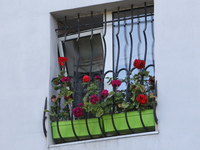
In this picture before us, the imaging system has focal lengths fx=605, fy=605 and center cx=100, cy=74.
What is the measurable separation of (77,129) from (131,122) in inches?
27.2

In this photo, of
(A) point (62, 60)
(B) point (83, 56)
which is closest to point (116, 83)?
(A) point (62, 60)

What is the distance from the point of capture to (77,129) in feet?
23.5

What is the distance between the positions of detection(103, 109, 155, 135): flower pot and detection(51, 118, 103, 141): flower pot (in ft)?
0.42

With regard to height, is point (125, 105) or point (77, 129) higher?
point (125, 105)

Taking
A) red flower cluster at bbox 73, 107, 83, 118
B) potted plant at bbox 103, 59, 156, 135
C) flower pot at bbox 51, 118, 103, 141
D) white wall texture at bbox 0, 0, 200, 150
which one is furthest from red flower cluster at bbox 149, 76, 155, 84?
red flower cluster at bbox 73, 107, 83, 118

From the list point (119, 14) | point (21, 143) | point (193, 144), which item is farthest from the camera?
point (119, 14)

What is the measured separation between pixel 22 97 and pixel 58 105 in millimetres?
465

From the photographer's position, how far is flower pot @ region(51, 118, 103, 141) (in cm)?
708

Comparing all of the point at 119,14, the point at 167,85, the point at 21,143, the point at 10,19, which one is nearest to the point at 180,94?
the point at 167,85

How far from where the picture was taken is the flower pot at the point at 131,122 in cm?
682

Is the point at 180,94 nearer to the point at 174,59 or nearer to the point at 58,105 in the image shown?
the point at 174,59

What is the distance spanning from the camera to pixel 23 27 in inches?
306

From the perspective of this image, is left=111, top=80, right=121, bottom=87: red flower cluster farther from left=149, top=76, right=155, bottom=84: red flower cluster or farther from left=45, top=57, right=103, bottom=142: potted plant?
left=149, top=76, right=155, bottom=84: red flower cluster

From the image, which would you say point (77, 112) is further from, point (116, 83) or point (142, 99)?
Answer: point (142, 99)
